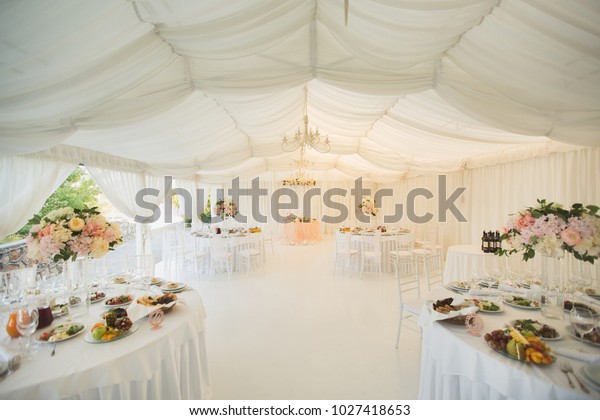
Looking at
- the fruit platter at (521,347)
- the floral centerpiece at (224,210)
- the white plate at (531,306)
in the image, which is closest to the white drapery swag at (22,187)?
the fruit platter at (521,347)

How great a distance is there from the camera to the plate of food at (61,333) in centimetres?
157

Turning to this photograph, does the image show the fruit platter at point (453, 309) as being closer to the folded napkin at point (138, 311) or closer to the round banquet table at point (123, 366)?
the round banquet table at point (123, 366)

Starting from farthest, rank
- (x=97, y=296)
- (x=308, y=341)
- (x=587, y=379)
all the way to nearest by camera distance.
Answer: (x=308, y=341) → (x=97, y=296) → (x=587, y=379)

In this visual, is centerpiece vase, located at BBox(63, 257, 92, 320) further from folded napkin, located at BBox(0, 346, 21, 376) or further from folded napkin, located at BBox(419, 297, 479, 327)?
folded napkin, located at BBox(419, 297, 479, 327)

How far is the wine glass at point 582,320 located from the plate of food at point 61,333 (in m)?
3.16

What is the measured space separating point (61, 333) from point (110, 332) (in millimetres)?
316

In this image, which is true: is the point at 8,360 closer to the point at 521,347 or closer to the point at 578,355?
the point at 521,347

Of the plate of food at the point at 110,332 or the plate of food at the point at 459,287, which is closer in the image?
the plate of food at the point at 110,332

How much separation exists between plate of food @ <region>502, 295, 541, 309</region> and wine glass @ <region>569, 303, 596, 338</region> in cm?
46

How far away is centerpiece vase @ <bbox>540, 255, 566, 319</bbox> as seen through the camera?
6.47ft

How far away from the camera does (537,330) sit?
164 cm

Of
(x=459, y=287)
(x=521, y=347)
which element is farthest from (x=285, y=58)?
(x=521, y=347)

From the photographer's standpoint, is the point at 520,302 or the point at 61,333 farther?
the point at 520,302

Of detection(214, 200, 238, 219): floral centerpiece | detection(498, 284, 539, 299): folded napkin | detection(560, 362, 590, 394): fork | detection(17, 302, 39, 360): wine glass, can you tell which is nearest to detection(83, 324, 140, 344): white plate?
detection(17, 302, 39, 360): wine glass
